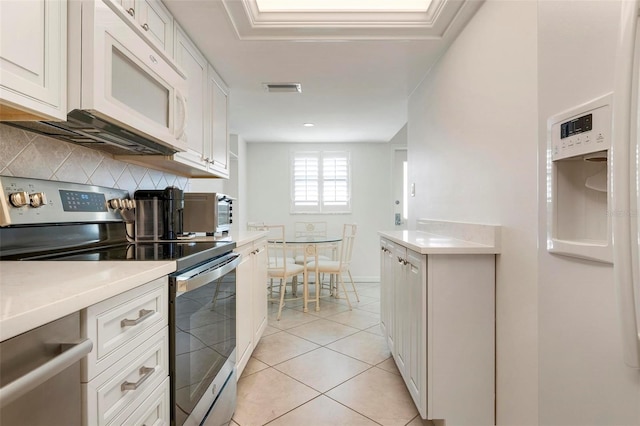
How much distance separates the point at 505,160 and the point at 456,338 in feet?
2.84

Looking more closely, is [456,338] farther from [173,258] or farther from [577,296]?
[173,258]

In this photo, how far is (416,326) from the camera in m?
1.65

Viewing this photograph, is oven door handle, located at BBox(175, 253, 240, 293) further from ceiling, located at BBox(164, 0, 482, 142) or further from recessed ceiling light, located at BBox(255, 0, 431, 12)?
recessed ceiling light, located at BBox(255, 0, 431, 12)

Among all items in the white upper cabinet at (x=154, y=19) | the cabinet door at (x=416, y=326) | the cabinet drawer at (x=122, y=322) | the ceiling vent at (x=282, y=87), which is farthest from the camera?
the ceiling vent at (x=282, y=87)

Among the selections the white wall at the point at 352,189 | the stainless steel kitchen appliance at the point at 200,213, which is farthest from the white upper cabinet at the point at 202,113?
the white wall at the point at 352,189

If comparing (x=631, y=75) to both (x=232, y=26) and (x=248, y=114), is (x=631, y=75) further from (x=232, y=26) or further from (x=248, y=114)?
(x=248, y=114)

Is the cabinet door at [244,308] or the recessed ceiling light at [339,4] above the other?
the recessed ceiling light at [339,4]

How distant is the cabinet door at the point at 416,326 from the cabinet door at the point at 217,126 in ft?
5.45

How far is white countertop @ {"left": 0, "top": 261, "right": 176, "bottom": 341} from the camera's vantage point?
1.84 ft

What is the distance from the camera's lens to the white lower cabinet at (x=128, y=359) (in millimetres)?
737

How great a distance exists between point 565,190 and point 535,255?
43cm

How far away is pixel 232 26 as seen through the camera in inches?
75.4

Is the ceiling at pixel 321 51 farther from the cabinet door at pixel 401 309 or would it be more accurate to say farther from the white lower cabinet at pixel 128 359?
the white lower cabinet at pixel 128 359

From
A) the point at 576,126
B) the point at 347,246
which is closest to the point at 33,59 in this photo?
the point at 576,126
